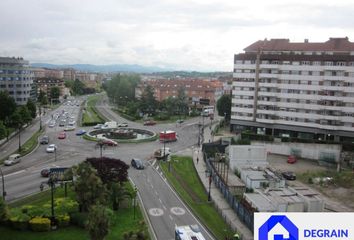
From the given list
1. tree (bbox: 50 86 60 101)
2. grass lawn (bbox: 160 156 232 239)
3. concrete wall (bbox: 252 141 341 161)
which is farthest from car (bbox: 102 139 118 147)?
tree (bbox: 50 86 60 101)

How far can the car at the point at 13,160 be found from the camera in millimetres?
54406

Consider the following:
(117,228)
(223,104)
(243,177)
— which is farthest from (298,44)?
(117,228)

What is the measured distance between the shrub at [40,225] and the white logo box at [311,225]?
28417 millimetres

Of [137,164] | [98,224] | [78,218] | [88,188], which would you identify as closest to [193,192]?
[137,164]

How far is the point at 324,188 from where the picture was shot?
164 feet

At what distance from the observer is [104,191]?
35.1 metres

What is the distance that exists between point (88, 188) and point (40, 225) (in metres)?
4.97

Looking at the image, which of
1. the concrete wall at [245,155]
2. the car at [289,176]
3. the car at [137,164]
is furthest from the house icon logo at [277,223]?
the car at [289,176]

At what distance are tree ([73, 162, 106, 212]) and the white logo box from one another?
90.4 ft

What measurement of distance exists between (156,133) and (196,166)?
88.8ft

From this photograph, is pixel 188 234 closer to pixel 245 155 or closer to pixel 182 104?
pixel 245 155

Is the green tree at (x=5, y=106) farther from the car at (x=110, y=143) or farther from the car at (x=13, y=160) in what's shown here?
the car at (x=13, y=160)

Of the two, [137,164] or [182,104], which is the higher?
[182,104]

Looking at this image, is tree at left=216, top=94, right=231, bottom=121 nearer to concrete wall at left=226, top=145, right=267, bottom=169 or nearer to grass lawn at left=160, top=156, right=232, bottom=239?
grass lawn at left=160, top=156, right=232, bottom=239
